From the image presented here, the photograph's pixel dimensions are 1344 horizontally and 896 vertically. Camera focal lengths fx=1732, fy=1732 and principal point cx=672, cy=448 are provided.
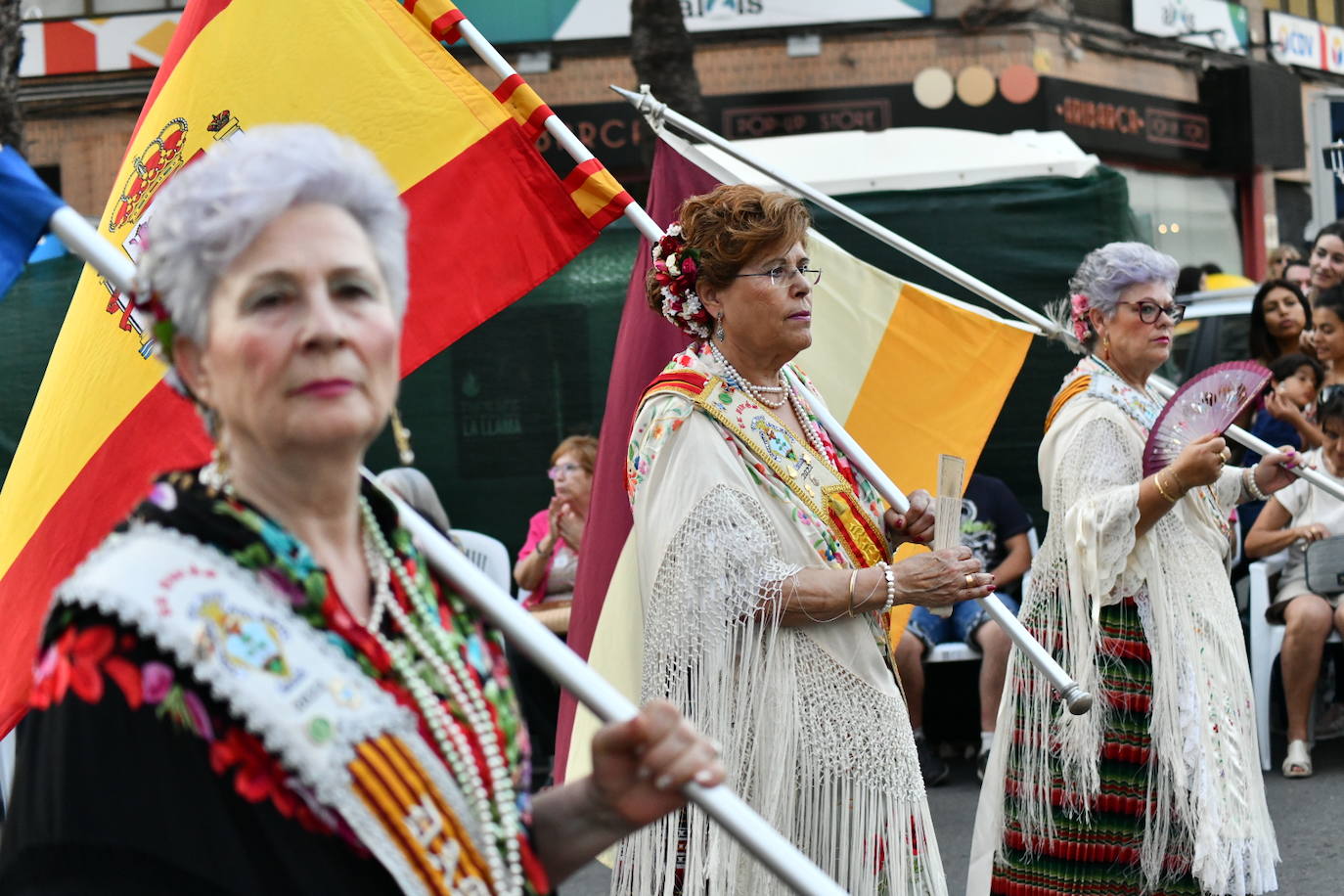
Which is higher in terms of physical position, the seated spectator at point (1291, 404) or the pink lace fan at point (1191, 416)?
the seated spectator at point (1291, 404)

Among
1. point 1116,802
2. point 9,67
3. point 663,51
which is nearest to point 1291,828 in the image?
point 1116,802

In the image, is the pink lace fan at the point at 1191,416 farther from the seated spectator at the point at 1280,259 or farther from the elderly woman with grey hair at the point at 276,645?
the seated spectator at the point at 1280,259

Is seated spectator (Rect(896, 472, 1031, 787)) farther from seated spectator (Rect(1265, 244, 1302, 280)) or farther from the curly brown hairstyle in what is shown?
the curly brown hairstyle

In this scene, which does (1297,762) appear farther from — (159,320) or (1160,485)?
(159,320)

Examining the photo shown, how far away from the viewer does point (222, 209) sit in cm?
170

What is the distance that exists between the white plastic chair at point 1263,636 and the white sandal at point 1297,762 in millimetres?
149

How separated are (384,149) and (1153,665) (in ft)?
8.21

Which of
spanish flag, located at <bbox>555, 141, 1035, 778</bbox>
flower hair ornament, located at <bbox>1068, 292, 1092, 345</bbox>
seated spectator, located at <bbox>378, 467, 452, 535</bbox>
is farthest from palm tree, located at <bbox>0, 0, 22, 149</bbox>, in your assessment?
flower hair ornament, located at <bbox>1068, 292, 1092, 345</bbox>

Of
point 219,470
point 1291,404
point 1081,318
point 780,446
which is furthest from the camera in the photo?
point 1291,404

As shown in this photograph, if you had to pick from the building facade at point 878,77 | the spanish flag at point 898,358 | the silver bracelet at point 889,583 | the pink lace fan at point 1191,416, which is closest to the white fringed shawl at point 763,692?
the silver bracelet at point 889,583

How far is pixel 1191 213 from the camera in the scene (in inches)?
833

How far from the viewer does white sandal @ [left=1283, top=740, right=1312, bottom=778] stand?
296 inches

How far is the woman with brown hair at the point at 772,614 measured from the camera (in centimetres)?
352

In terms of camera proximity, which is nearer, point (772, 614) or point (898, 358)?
point (772, 614)
